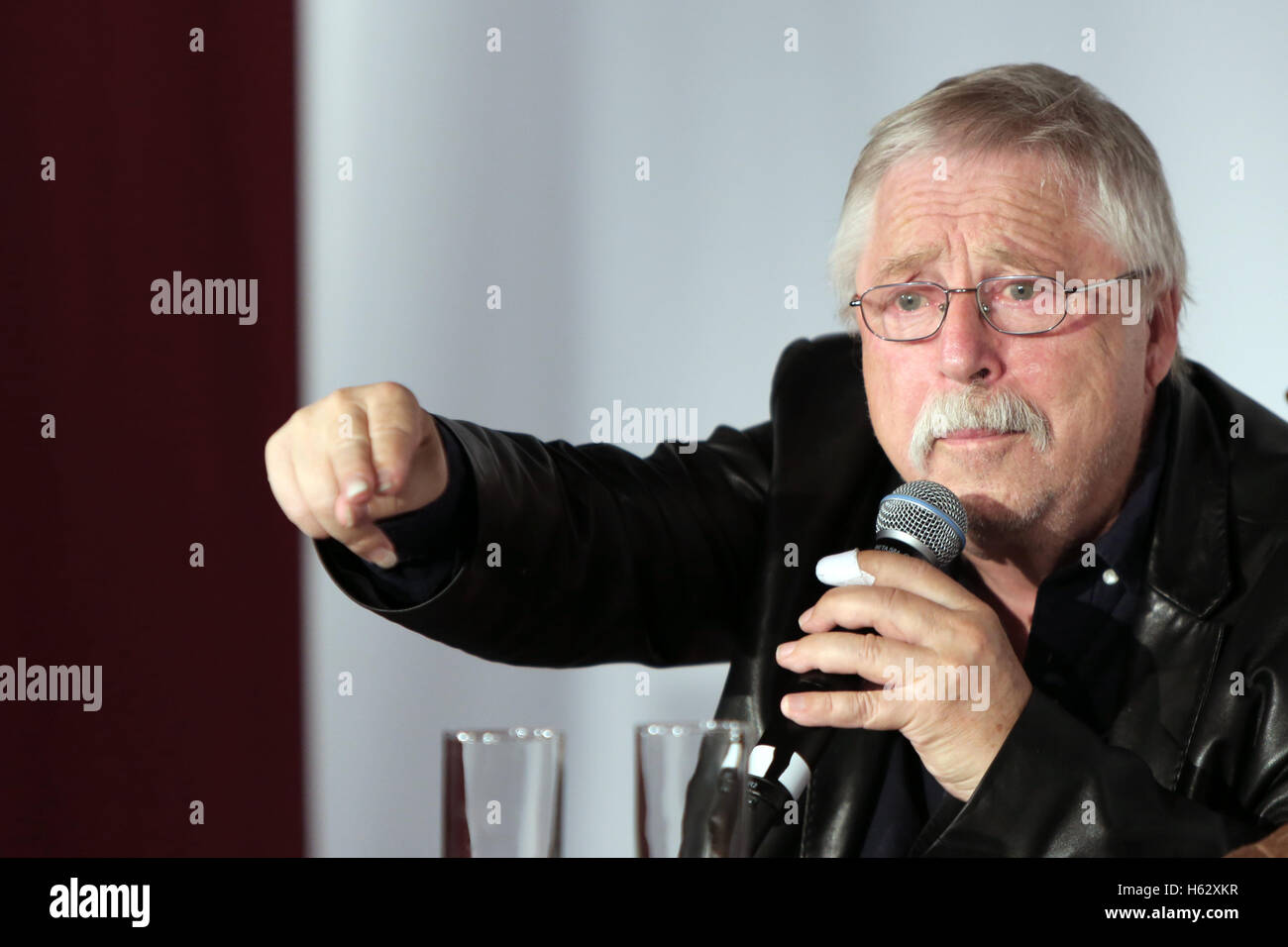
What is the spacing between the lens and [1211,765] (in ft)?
4.08

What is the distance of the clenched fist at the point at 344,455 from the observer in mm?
940

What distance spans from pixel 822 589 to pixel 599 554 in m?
0.27

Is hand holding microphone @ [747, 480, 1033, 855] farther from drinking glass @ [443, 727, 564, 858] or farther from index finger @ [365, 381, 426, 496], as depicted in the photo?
index finger @ [365, 381, 426, 496]

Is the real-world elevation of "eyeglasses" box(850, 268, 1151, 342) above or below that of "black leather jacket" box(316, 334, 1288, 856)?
above

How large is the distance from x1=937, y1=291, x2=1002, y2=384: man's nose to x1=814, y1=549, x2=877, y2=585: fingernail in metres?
0.37

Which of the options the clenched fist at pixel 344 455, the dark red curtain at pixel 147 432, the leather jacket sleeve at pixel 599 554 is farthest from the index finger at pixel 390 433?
the dark red curtain at pixel 147 432

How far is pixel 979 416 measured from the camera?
1.31 meters

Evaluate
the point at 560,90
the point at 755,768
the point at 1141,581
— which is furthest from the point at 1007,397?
the point at 560,90

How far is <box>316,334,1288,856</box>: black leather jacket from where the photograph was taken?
1.05 m

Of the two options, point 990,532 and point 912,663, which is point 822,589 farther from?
point 912,663

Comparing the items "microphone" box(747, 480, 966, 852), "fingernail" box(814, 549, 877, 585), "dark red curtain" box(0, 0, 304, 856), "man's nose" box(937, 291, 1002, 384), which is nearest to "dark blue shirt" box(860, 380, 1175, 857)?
"microphone" box(747, 480, 966, 852)

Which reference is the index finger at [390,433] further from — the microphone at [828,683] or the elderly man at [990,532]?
the microphone at [828,683]
